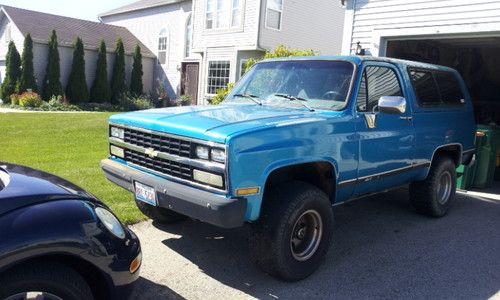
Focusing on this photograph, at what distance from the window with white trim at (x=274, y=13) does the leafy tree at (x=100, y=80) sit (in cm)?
954

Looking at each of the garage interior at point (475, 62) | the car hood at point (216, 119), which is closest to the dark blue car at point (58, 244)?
the car hood at point (216, 119)

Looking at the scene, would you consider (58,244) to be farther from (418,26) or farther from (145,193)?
(418,26)

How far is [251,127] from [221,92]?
9.13 meters

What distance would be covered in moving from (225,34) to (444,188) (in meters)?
14.9

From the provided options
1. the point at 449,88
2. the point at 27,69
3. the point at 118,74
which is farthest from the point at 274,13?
the point at 449,88

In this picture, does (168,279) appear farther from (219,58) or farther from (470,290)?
(219,58)

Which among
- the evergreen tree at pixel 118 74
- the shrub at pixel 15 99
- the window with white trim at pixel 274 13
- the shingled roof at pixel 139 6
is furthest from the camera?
the shingled roof at pixel 139 6

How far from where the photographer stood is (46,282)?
2467 mm

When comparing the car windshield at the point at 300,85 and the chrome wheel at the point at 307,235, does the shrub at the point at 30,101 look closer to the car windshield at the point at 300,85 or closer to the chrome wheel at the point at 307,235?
the car windshield at the point at 300,85

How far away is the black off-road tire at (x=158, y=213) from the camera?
5.15m

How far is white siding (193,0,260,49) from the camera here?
1859 cm

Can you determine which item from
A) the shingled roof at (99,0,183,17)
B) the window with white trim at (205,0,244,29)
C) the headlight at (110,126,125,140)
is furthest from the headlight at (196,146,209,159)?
the shingled roof at (99,0,183,17)

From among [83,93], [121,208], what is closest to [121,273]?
[121,208]

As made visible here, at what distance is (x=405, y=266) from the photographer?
4.64 metres
